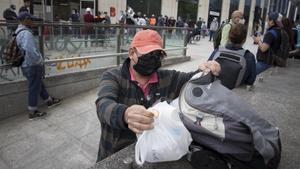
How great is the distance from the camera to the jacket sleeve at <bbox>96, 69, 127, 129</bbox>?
1379 mm

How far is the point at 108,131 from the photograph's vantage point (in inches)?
70.0

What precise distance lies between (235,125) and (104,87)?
0.81m

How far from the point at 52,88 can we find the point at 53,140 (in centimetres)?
186

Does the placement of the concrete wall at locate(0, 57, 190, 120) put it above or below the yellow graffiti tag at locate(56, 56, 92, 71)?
below

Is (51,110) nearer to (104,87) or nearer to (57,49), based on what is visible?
(57,49)

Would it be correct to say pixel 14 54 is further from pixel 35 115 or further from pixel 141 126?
pixel 141 126

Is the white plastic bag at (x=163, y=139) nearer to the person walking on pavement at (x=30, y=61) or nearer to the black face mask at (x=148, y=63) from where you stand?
the black face mask at (x=148, y=63)

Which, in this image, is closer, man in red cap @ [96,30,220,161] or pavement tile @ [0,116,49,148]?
man in red cap @ [96,30,220,161]

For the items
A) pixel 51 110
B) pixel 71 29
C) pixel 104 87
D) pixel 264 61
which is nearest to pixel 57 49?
pixel 71 29

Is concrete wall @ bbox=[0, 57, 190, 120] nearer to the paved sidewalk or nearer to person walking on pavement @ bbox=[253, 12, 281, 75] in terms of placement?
the paved sidewalk

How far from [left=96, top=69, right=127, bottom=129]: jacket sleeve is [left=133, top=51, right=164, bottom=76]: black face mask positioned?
0.55ft

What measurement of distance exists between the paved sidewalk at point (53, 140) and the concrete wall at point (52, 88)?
0.20m

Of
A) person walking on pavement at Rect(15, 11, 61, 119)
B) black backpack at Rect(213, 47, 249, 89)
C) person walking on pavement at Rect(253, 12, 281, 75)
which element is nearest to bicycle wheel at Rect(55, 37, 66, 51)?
person walking on pavement at Rect(15, 11, 61, 119)

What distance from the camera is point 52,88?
606 centimetres
